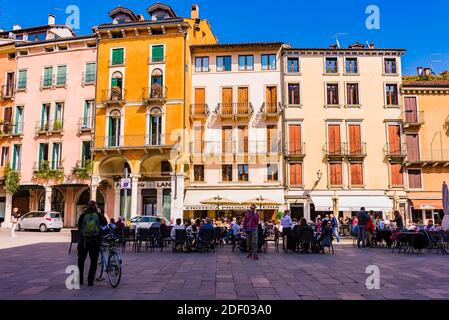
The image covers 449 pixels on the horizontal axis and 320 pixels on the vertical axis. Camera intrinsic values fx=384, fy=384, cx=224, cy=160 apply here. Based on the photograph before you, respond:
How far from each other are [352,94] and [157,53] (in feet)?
50.4

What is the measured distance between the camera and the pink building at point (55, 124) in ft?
100

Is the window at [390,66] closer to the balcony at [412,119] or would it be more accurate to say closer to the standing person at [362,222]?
the balcony at [412,119]

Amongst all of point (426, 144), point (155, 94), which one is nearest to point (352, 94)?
point (426, 144)

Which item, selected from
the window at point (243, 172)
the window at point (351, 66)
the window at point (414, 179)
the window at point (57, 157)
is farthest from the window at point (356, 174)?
the window at point (57, 157)

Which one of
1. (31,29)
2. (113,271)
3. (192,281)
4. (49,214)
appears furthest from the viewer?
(31,29)

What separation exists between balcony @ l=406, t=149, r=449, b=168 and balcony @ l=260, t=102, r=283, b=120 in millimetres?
10090

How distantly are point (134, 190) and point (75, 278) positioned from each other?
70.1 ft

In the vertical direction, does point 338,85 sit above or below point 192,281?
above

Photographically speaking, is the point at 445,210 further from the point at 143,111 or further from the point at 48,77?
the point at 48,77

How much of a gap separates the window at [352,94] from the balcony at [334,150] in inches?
132

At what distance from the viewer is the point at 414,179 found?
28.4 metres
